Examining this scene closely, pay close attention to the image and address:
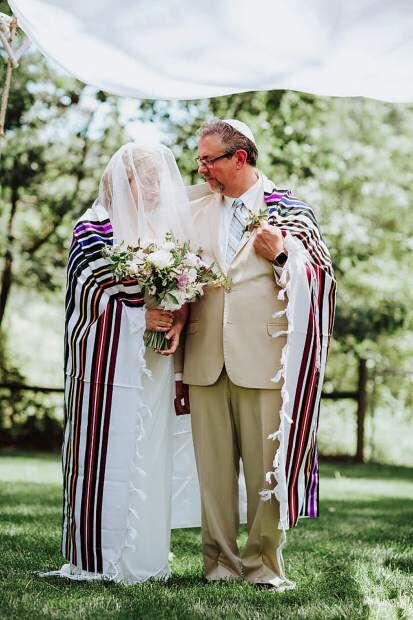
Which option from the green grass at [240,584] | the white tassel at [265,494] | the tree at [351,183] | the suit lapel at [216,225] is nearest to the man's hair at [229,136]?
the suit lapel at [216,225]

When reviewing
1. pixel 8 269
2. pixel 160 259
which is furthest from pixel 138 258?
pixel 8 269

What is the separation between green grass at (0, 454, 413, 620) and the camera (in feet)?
11.5

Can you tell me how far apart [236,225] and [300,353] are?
657 millimetres

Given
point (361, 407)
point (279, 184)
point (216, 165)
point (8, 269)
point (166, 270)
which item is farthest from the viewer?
point (8, 269)

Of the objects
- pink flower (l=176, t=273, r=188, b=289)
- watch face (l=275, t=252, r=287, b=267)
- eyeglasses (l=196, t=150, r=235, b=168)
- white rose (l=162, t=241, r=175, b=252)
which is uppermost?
eyeglasses (l=196, t=150, r=235, b=168)

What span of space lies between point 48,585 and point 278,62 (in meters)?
2.44

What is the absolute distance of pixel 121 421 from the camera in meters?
4.15

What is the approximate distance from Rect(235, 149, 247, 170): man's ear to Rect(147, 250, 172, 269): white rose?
Answer: 0.56m

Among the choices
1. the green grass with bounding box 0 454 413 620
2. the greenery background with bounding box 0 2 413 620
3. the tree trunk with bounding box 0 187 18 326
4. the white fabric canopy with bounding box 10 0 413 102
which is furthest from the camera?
the tree trunk with bounding box 0 187 18 326

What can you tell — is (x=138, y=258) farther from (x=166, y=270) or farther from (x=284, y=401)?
(x=284, y=401)

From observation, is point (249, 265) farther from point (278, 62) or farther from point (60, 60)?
point (60, 60)

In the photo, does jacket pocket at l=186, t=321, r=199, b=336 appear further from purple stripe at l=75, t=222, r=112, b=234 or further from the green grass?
the green grass

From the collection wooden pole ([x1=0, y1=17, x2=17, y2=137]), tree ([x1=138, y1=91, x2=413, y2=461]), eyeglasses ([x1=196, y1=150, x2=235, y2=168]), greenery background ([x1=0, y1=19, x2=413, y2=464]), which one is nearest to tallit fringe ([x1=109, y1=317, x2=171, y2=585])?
eyeglasses ([x1=196, y1=150, x2=235, y2=168])

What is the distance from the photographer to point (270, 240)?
4043 millimetres
